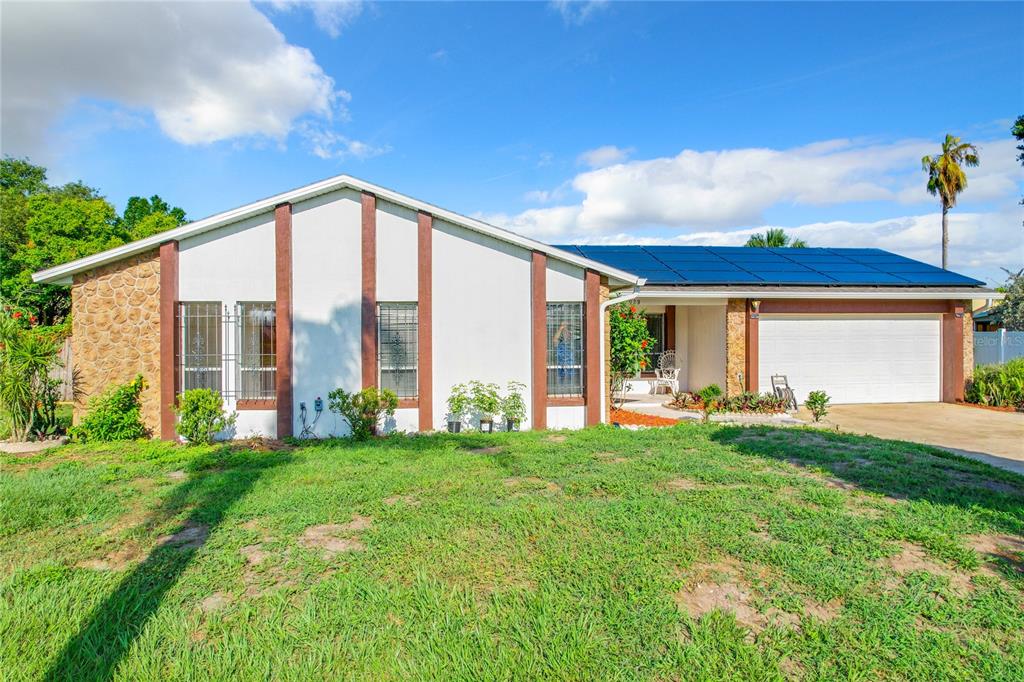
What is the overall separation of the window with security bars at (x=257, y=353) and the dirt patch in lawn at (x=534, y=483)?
18.3 ft

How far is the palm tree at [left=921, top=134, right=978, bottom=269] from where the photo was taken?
2733 cm

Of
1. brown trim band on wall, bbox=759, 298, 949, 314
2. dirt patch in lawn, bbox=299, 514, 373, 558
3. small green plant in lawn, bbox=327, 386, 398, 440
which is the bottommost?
dirt patch in lawn, bbox=299, 514, 373, 558

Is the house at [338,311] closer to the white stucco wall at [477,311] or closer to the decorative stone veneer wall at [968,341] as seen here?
the white stucco wall at [477,311]

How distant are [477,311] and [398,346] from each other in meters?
1.64

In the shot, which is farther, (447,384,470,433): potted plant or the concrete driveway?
(447,384,470,433): potted plant

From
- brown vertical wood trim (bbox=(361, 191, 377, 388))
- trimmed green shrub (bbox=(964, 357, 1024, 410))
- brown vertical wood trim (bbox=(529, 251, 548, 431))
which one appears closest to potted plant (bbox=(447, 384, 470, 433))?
brown vertical wood trim (bbox=(529, 251, 548, 431))

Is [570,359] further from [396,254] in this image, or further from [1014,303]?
[1014,303]

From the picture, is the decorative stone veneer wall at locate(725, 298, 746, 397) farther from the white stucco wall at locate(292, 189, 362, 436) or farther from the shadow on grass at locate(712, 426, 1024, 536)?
the white stucco wall at locate(292, 189, 362, 436)

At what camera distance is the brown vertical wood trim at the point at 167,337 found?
30.5 ft

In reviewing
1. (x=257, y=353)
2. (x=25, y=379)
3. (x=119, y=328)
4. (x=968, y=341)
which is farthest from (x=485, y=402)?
(x=968, y=341)

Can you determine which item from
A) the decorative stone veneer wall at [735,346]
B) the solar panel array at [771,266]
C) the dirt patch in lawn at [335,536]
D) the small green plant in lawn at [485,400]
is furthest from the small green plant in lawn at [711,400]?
the dirt patch in lawn at [335,536]

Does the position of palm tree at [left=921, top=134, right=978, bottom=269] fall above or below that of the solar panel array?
above

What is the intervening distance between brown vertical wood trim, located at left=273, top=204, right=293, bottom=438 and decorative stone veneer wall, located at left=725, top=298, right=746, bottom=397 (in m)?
10.7

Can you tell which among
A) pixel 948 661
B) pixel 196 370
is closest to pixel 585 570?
pixel 948 661
